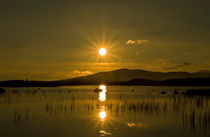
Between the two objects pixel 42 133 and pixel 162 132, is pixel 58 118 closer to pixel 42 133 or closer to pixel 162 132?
pixel 42 133

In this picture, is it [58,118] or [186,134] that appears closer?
[186,134]

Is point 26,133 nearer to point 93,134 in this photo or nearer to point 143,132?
point 93,134

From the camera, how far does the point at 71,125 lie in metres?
22.8

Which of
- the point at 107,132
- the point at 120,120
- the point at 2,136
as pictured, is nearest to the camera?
the point at 2,136

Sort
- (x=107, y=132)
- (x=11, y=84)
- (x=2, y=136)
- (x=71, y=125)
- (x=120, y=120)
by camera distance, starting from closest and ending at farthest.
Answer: (x=2, y=136), (x=107, y=132), (x=71, y=125), (x=120, y=120), (x=11, y=84)

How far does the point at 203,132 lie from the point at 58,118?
50.1 ft

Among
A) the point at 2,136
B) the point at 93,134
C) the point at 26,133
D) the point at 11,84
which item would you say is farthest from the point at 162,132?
the point at 11,84

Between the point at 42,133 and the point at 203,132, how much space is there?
520 inches

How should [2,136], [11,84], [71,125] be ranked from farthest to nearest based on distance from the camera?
[11,84]
[71,125]
[2,136]

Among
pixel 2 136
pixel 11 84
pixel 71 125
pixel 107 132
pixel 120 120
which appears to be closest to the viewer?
pixel 2 136

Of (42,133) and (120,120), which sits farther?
(120,120)

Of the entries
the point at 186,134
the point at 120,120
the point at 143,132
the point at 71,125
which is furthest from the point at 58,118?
the point at 186,134

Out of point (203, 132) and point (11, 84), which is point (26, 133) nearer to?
point (203, 132)

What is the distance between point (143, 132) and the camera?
19.5 metres
